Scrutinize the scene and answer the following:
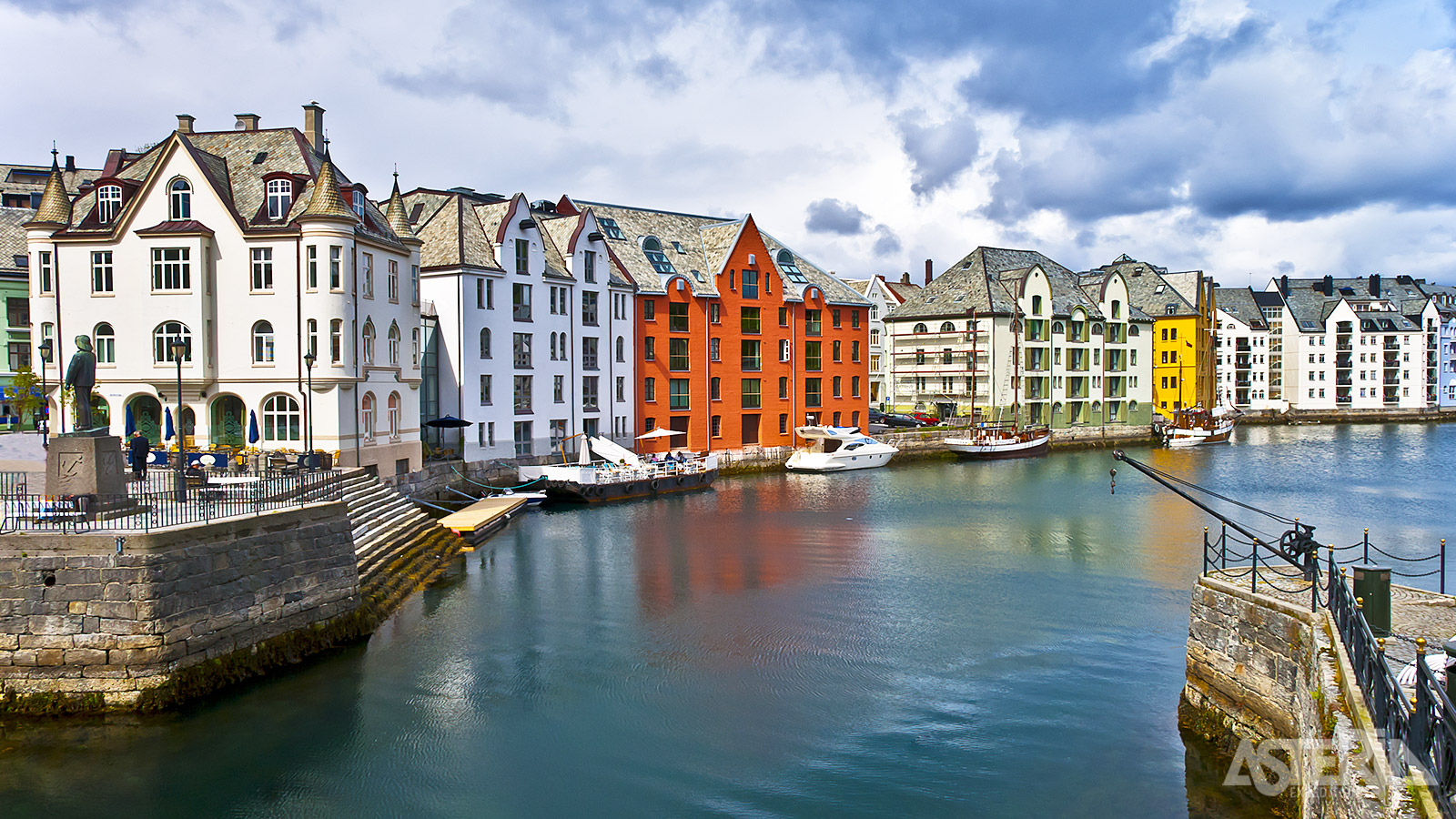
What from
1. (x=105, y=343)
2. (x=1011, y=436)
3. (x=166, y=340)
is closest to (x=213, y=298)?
(x=166, y=340)

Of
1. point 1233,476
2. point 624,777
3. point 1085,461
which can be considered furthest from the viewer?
point 1085,461

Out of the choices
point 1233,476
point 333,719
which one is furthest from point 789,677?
point 1233,476

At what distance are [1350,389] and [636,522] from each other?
458 feet

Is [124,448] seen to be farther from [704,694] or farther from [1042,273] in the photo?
[1042,273]

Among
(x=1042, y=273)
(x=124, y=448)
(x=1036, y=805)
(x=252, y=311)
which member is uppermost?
(x=1042, y=273)

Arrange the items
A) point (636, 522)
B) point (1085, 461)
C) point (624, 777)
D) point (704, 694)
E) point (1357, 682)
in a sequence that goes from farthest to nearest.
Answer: point (1085, 461), point (636, 522), point (704, 694), point (624, 777), point (1357, 682)

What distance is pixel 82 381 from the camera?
931 inches

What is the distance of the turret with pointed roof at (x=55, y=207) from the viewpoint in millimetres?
38719

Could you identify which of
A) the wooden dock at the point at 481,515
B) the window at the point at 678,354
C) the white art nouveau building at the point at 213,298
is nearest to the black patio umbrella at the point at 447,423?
the wooden dock at the point at 481,515

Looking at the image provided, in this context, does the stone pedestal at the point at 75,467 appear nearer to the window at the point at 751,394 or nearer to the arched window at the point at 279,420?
the arched window at the point at 279,420

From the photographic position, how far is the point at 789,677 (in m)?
23.3

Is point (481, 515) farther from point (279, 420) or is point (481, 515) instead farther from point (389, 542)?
point (279, 420)

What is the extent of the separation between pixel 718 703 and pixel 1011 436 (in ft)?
223

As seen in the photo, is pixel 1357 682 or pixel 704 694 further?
pixel 704 694
